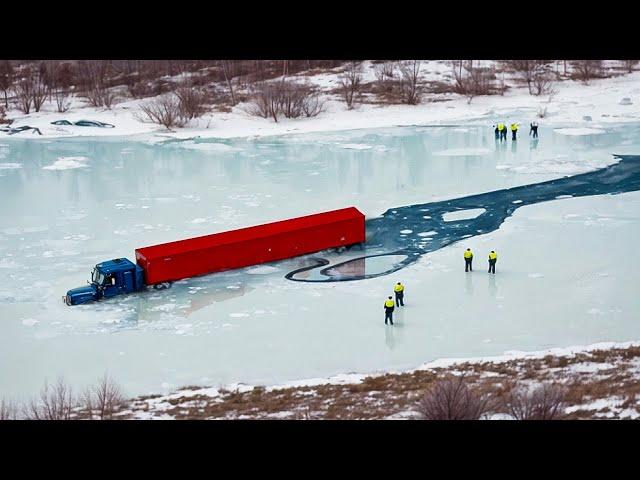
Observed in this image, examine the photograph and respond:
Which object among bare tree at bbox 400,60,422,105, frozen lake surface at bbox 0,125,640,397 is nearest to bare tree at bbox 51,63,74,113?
frozen lake surface at bbox 0,125,640,397

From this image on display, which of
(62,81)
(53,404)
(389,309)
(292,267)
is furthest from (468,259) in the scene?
(62,81)

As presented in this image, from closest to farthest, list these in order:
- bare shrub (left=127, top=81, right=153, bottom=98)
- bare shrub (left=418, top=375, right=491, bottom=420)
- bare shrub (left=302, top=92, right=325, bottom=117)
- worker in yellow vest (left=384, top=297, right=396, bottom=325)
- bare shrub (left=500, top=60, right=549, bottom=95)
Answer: bare shrub (left=418, top=375, right=491, bottom=420) < worker in yellow vest (left=384, top=297, right=396, bottom=325) < bare shrub (left=302, top=92, right=325, bottom=117) < bare shrub (left=500, top=60, right=549, bottom=95) < bare shrub (left=127, top=81, right=153, bottom=98)

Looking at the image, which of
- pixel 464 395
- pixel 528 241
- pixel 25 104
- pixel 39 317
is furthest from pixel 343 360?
pixel 25 104

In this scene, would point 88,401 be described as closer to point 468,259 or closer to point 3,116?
point 468,259

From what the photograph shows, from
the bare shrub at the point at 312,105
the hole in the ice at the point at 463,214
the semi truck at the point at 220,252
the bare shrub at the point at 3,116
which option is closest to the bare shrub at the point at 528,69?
the bare shrub at the point at 312,105

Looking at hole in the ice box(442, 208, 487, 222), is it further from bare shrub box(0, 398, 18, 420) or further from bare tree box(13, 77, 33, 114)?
bare tree box(13, 77, 33, 114)
